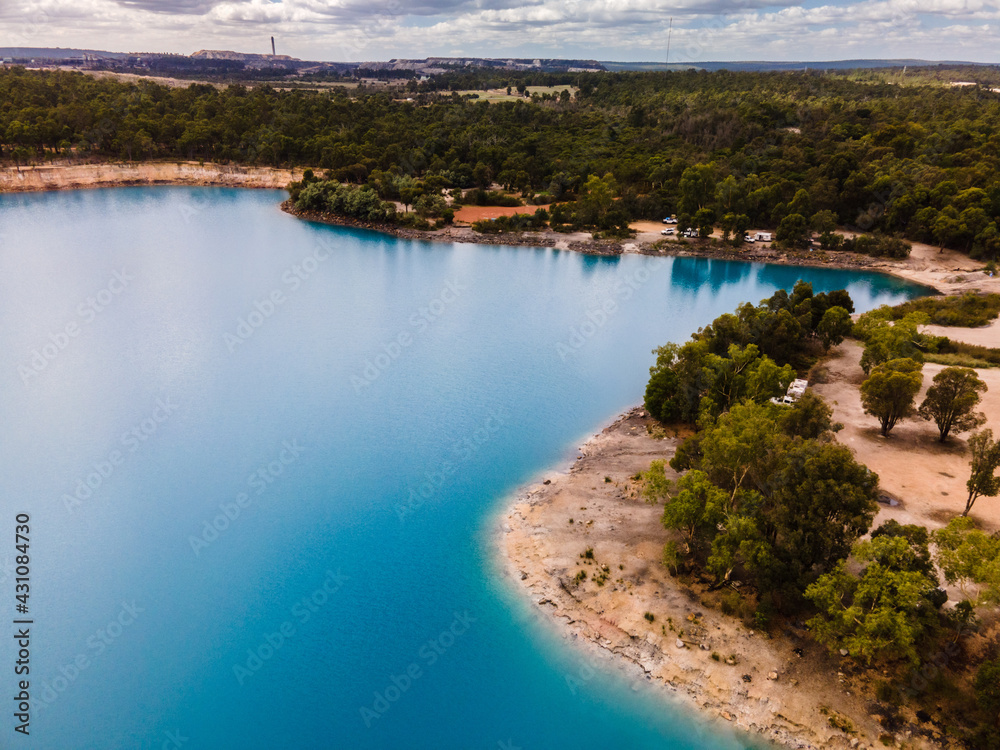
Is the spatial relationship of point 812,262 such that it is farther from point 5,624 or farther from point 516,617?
point 5,624

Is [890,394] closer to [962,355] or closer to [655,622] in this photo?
[962,355]

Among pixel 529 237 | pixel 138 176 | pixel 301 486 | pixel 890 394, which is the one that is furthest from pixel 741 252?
pixel 138 176

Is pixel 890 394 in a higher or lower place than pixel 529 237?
lower

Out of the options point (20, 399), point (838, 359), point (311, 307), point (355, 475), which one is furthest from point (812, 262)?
point (20, 399)

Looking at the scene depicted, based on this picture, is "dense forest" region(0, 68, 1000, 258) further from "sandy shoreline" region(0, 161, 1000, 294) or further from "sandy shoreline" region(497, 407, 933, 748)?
"sandy shoreline" region(497, 407, 933, 748)

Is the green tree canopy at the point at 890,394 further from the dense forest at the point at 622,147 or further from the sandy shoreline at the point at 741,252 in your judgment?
the dense forest at the point at 622,147

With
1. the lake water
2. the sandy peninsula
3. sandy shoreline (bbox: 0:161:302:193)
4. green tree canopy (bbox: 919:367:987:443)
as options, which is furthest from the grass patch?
sandy shoreline (bbox: 0:161:302:193)
